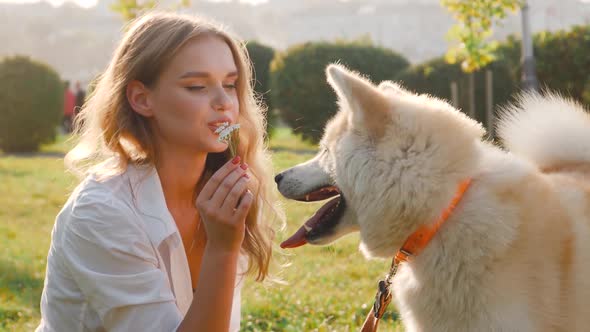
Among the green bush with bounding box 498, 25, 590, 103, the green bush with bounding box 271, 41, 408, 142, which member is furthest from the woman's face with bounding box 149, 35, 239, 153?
the green bush with bounding box 271, 41, 408, 142

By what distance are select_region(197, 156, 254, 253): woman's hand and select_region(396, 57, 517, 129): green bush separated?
38.6 feet

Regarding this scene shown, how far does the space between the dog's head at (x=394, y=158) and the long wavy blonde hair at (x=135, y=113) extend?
0.49m

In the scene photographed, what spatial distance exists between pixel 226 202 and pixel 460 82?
12.2 metres

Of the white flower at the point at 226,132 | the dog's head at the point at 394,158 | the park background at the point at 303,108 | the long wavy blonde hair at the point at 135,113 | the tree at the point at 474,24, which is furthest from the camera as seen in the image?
the tree at the point at 474,24

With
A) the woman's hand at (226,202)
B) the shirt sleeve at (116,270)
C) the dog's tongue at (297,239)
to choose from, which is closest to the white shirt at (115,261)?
the shirt sleeve at (116,270)

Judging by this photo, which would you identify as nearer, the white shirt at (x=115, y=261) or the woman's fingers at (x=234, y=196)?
the woman's fingers at (x=234, y=196)

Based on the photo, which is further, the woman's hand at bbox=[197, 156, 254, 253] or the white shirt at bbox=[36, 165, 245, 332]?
the white shirt at bbox=[36, 165, 245, 332]

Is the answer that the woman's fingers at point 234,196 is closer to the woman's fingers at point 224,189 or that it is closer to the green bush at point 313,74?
the woman's fingers at point 224,189

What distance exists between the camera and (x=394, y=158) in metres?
2.35

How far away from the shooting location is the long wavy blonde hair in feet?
8.37

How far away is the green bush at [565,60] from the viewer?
12836mm

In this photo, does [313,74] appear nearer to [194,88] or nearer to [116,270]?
[194,88]

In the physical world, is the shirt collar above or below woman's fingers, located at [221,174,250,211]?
below

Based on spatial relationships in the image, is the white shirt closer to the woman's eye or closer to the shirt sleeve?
the shirt sleeve
